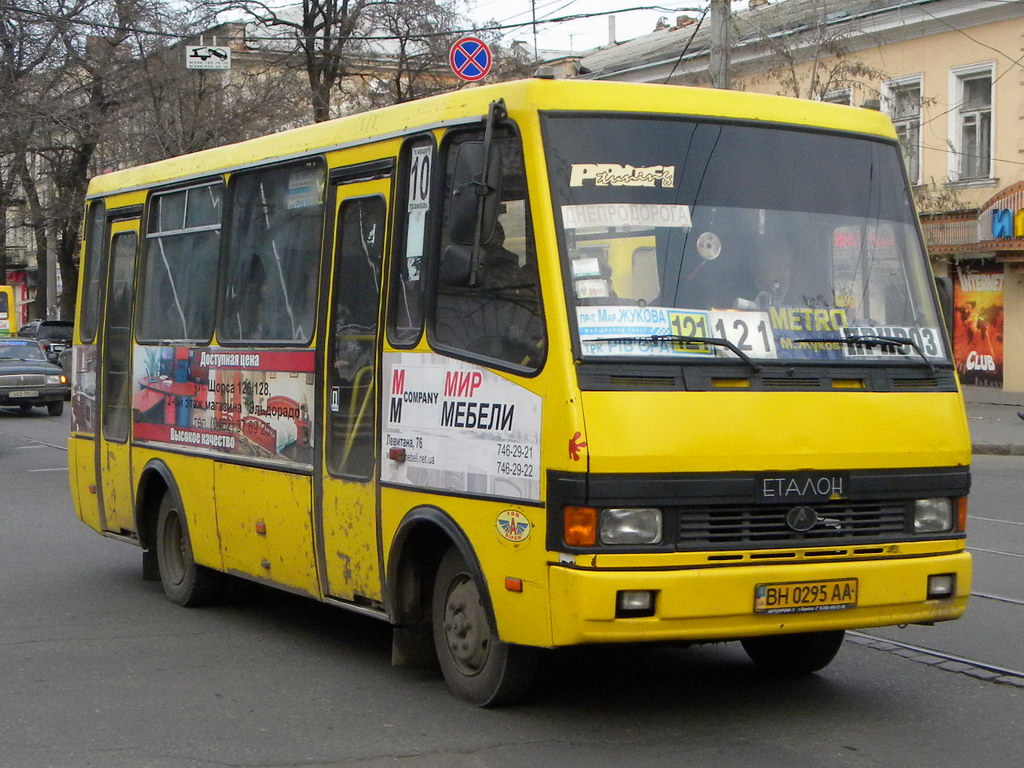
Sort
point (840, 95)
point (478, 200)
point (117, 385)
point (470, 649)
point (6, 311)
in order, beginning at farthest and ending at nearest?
point (6, 311) → point (840, 95) → point (117, 385) → point (470, 649) → point (478, 200)

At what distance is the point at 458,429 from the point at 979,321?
25.1 metres

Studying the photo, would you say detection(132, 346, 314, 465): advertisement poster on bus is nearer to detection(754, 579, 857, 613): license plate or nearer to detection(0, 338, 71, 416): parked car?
detection(754, 579, 857, 613): license plate

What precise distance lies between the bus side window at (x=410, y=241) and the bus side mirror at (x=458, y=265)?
515 millimetres

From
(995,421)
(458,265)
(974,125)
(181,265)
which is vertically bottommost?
(995,421)

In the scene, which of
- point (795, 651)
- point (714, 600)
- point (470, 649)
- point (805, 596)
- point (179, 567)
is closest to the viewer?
point (714, 600)

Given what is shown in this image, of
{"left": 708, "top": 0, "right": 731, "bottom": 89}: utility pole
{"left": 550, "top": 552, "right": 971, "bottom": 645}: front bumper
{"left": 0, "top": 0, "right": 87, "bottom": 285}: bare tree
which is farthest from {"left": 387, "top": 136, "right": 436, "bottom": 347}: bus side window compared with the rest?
{"left": 0, "top": 0, "right": 87, "bottom": 285}: bare tree

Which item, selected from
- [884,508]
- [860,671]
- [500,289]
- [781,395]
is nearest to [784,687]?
[860,671]

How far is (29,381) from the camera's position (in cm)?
3086

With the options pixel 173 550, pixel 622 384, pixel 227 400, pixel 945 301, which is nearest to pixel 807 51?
pixel 173 550

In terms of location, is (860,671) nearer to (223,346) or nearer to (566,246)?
(566,246)

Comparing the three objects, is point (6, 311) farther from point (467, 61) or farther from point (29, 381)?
point (467, 61)

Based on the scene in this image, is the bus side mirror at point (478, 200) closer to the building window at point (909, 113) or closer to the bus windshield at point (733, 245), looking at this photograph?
the bus windshield at point (733, 245)

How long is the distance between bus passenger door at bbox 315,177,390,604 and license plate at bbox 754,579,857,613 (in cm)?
196

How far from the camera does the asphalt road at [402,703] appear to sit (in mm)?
5945
